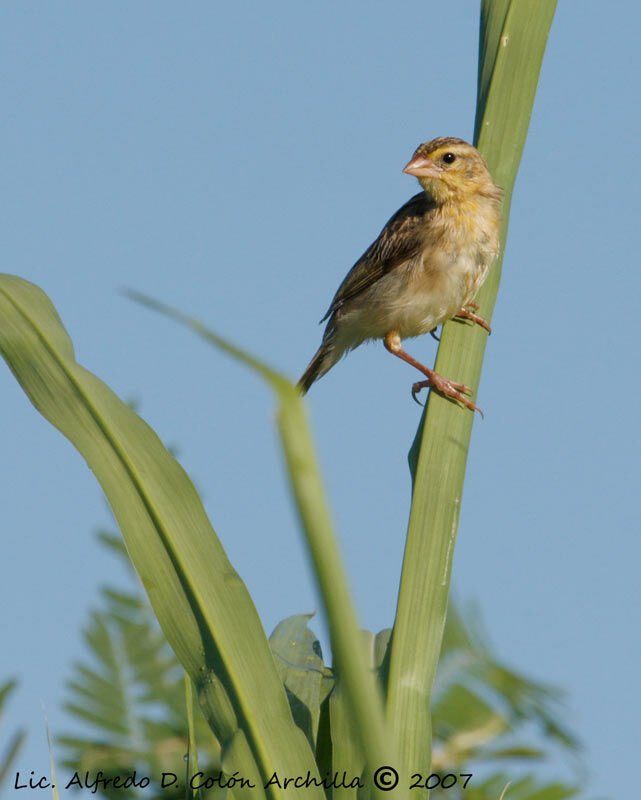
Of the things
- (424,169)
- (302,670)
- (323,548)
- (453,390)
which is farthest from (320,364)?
(323,548)

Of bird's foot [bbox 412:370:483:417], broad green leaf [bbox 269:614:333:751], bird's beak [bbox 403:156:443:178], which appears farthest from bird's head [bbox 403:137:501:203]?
broad green leaf [bbox 269:614:333:751]

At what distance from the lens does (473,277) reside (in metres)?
4.12

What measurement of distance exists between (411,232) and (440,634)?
121 inches

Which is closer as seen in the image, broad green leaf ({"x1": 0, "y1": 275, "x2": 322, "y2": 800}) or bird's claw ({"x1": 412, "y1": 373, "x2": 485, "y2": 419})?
broad green leaf ({"x1": 0, "y1": 275, "x2": 322, "y2": 800})

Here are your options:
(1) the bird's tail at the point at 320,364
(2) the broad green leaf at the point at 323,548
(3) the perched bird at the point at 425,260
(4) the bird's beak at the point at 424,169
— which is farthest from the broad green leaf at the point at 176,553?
(1) the bird's tail at the point at 320,364

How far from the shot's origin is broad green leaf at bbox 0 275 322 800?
1564mm

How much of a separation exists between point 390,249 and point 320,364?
29.8 inches

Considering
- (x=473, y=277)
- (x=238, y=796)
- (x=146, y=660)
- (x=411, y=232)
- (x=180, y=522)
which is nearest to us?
(x=146, y=660)

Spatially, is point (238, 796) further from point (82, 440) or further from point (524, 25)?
point (524, 25)

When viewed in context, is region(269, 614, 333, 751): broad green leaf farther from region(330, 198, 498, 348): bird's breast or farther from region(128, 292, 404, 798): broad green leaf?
region(330, 198, 498, 348): bird's breast

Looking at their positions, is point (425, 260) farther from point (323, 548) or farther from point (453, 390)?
point (323, 548)

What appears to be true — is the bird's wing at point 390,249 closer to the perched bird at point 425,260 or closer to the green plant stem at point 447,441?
the perched bird at point 425,260

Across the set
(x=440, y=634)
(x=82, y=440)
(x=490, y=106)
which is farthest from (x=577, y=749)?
(x=490, y=106)

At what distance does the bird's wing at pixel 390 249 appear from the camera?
4.55m
